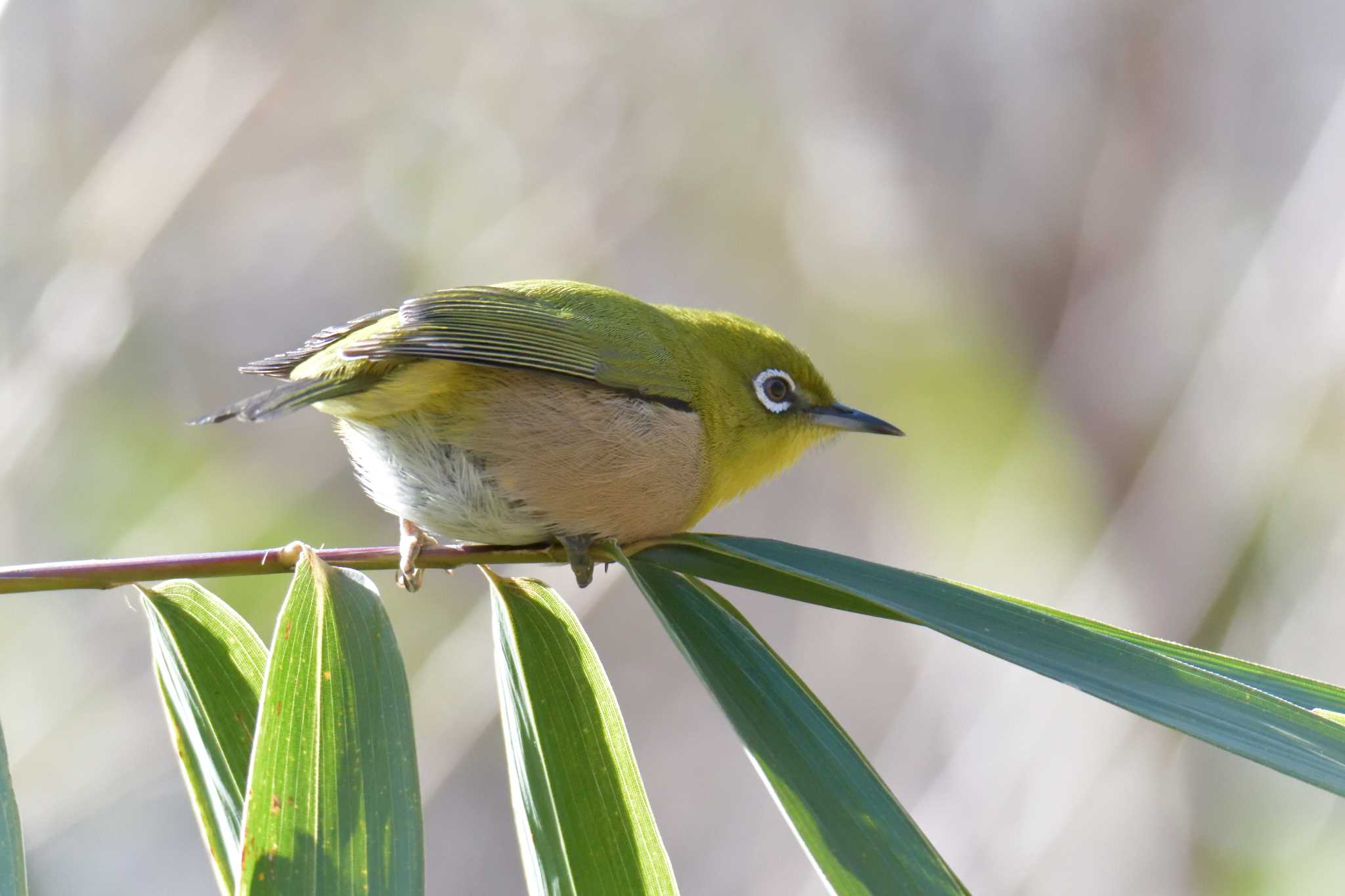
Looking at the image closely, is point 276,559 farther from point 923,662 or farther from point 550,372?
point 923,662

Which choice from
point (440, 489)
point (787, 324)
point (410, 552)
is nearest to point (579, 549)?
point (440, 489)

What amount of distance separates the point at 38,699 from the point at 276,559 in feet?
21.9

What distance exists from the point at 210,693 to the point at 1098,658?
1.59m

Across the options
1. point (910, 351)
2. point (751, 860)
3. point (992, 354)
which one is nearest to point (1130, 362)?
point (992, 354)

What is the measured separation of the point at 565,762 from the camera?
1985 mm

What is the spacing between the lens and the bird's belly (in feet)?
9.41

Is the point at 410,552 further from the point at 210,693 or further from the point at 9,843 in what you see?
the point at 9,843

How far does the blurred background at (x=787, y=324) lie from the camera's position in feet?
24.1

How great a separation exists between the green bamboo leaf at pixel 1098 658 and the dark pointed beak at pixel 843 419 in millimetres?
1821

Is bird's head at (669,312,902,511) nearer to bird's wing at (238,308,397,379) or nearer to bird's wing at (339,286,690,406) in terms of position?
bird's wing at (339,286,690,406)

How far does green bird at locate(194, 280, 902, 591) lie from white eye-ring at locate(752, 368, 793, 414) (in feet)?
1.03

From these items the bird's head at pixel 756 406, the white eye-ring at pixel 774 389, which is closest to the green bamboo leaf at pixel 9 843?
the bird's head at pixel 756 406

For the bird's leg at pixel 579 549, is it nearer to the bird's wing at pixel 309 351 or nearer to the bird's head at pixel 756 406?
the bird's head at pixel 756 406

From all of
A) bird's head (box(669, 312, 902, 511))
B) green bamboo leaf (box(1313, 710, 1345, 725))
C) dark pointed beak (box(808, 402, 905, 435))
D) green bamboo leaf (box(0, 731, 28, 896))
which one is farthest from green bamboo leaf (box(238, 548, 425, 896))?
dark pointed beak (box(808, 402, 905, 435))
